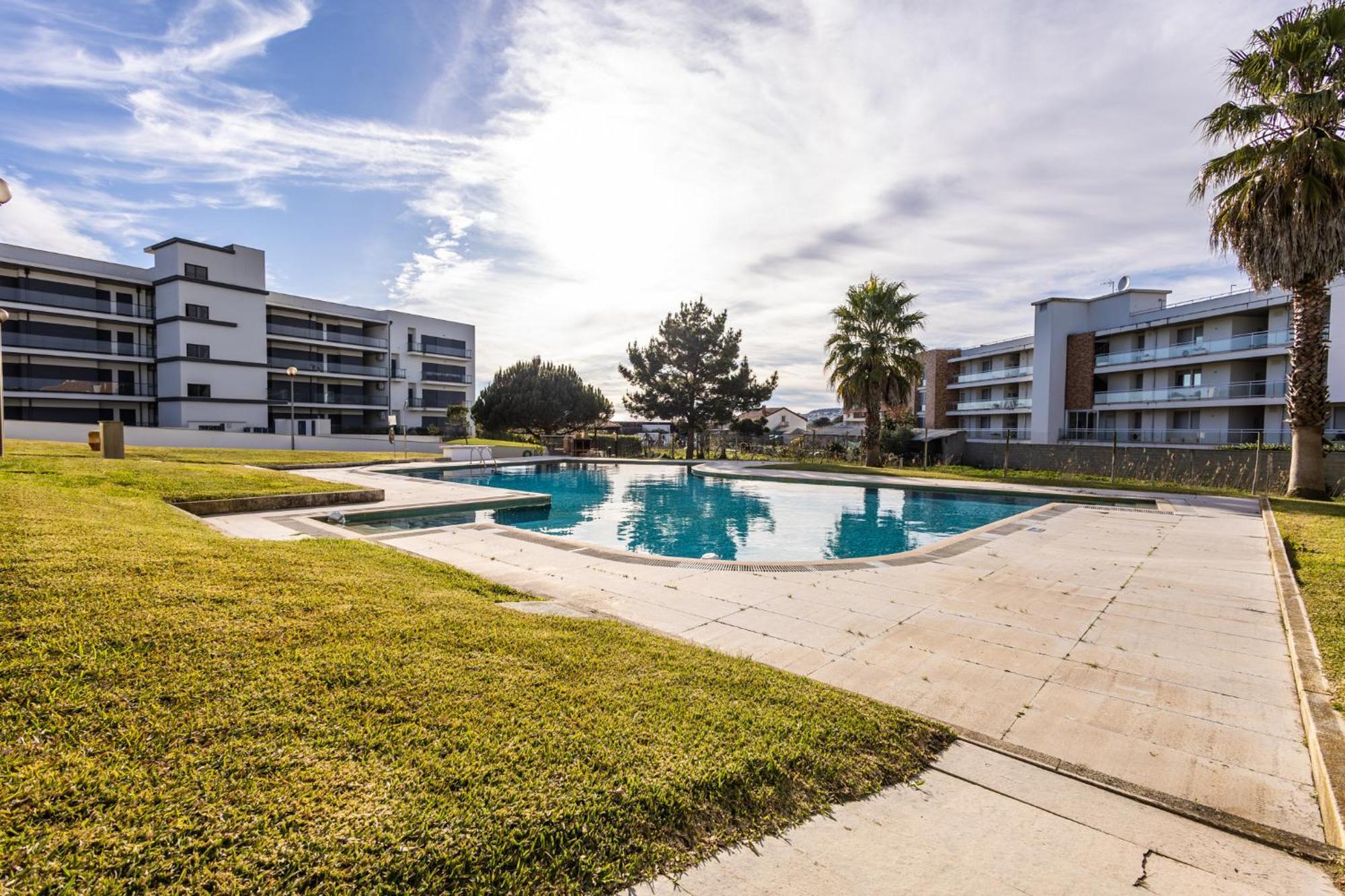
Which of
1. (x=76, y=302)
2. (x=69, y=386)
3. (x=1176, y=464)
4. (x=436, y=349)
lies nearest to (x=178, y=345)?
(x=76, y=302)

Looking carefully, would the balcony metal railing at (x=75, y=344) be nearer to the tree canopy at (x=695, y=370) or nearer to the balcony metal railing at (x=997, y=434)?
the tree canopy at (x=695, y=370)

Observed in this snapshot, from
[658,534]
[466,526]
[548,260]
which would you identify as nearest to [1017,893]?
[466,526]

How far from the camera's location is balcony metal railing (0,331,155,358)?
1114 inches

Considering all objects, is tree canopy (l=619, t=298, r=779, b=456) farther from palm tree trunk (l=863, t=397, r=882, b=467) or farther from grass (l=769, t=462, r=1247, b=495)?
palm tree trunk (l=863, t=397, r=882, b=467)

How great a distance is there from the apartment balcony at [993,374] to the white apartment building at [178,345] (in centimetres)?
3913

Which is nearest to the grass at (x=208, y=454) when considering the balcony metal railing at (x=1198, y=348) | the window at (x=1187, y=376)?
the balcony metal railing at (x=1198, y=348)

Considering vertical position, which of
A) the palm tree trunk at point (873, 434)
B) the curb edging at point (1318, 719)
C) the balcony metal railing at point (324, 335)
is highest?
the balcony metal railing at point (324, 335)

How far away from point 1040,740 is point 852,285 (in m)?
22.9

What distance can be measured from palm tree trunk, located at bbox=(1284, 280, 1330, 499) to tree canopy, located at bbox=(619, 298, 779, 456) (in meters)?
19.6

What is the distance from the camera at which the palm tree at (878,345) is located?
22781 millimetres

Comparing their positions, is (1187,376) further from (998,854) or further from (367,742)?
(367,742)

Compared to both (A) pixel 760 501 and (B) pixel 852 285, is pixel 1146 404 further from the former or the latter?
(A) pixel 760 501

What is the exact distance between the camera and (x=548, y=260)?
1697 cm

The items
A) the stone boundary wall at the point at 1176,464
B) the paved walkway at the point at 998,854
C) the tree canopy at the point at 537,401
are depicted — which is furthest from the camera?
the tree canopy at the point at 537,401
